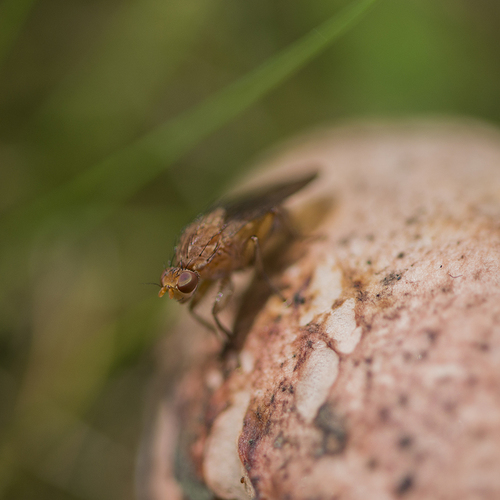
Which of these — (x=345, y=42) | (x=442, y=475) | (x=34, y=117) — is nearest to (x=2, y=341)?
(x=34, y=117)

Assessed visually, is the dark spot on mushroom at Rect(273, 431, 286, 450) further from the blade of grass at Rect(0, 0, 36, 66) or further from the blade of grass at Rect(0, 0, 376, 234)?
the blade of grass at Rect(0, 0, 36, 66)

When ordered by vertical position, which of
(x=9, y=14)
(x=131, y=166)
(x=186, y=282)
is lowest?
(x=186, y=282)

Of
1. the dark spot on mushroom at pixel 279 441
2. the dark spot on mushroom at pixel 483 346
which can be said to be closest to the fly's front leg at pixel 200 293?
the dark spot on mushroom at pixel 279 441

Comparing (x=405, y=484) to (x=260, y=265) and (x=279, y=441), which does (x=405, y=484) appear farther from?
(x=260, y=265)

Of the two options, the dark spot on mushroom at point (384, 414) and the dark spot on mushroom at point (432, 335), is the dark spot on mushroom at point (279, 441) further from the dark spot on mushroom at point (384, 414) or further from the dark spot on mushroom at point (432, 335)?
the dark spot on mushroom at point (432, 335)

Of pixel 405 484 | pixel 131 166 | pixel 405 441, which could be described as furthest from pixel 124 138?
pixel 405 484

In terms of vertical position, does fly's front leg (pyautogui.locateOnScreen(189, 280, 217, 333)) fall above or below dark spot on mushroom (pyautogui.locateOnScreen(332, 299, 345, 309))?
below

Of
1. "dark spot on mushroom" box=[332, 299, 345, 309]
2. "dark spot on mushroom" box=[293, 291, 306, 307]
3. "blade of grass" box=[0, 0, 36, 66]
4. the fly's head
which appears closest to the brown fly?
the fly's head

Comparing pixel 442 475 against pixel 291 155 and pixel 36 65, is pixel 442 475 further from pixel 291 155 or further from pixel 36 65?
pixel 36 65
